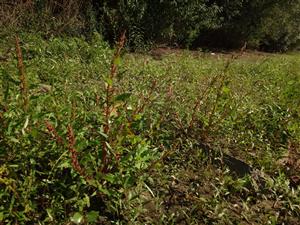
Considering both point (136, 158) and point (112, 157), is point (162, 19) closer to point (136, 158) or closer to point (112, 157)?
point (136, 158)

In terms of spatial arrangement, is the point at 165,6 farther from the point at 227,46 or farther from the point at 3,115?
the point at 3,115

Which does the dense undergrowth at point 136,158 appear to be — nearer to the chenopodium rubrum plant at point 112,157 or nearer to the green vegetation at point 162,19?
the chenopodium rubrum plant at point 112,157

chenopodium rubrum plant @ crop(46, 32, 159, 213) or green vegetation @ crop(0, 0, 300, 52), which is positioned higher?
green vegetation @ crop(0, 0, 300, 52)

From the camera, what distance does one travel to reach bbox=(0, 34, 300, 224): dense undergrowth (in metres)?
2.38

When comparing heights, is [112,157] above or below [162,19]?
below

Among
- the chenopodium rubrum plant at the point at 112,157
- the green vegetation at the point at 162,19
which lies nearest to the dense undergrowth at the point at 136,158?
the chenopodium rubrum plant at the point at 112,157

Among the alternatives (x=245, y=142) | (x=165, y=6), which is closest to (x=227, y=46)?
(x=165, y=6)

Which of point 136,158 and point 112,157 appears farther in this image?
point 136,158

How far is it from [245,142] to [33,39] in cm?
396

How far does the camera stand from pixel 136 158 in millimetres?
2639

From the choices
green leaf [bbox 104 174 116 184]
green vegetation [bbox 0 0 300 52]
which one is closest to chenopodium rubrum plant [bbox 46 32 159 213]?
green leaf [bbox 104 174 116 184]

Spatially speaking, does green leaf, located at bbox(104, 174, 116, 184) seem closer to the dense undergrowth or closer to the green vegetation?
the dense undergrowth

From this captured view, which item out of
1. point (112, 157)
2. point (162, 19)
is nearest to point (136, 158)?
point (112, 157)

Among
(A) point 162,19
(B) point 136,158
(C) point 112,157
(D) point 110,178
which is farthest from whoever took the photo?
(A) point 162,19
